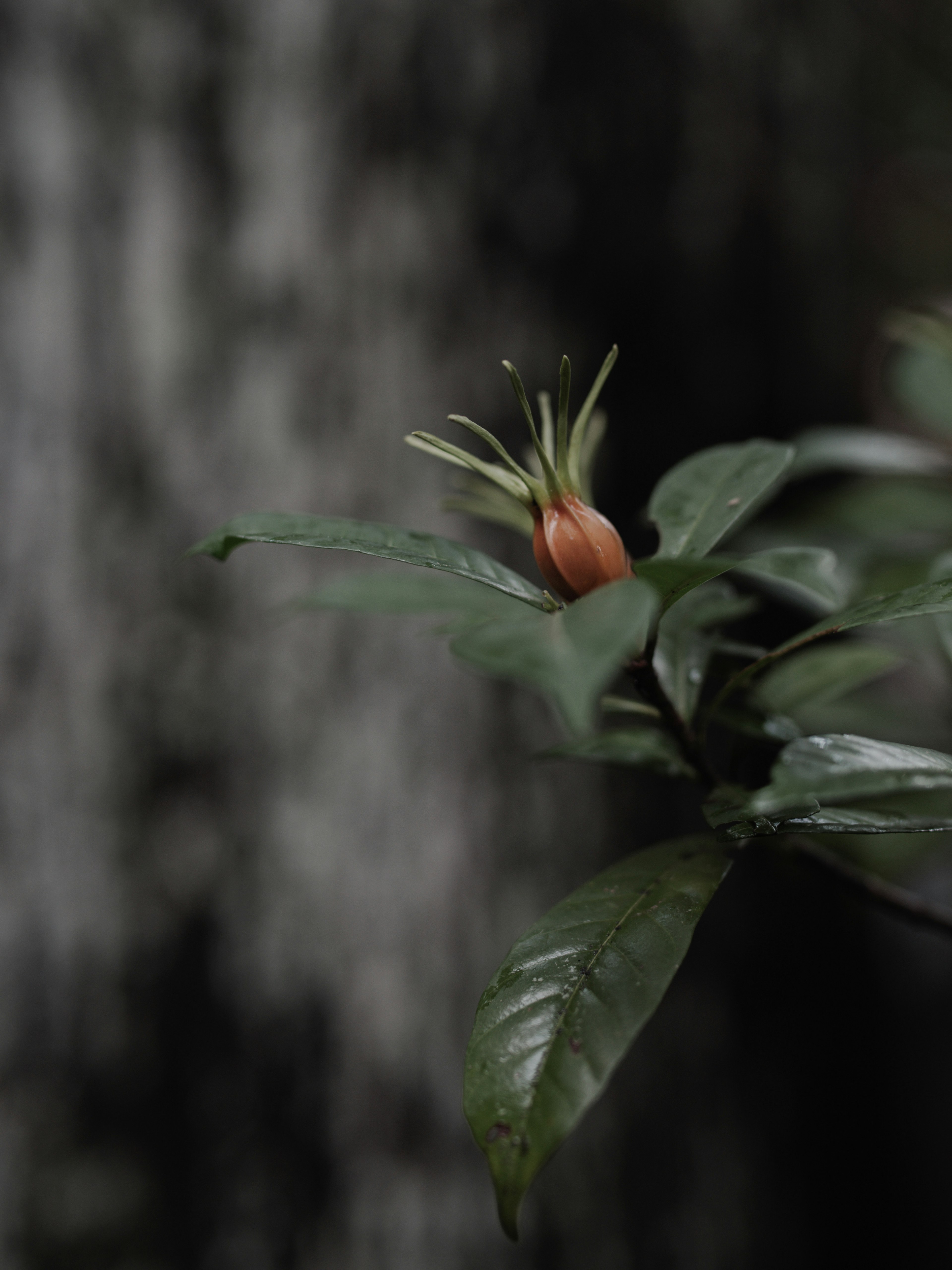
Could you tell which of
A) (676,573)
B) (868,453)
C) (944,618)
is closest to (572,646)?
(676,573)

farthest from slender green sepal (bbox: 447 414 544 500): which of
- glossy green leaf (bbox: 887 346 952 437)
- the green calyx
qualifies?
glossy green leaf (bbox: 887 346 952 437)

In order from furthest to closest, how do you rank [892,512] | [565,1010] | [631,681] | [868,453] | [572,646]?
[892,512], [868,453], [631,681], [565,1010], [572,646]

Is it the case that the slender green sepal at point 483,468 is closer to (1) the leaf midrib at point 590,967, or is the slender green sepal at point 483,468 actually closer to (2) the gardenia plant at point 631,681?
(2) the gardenia plant at point 631,681

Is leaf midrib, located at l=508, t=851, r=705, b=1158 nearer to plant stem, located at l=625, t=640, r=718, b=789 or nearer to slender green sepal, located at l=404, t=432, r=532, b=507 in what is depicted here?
plant stem, located at l=625, t=640, r=718, b=789

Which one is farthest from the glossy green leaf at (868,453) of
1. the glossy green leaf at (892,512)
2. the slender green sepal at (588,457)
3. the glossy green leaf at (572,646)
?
the glossy green leaf at (572,646)

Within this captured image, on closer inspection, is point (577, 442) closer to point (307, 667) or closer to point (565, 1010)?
point (565, 1010)

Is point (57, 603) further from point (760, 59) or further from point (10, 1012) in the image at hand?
point (760, 59)

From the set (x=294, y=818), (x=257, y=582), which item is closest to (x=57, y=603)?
(x=257, y=582)

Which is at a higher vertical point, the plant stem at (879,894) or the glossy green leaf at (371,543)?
the glossy green leaf at (371,543)
